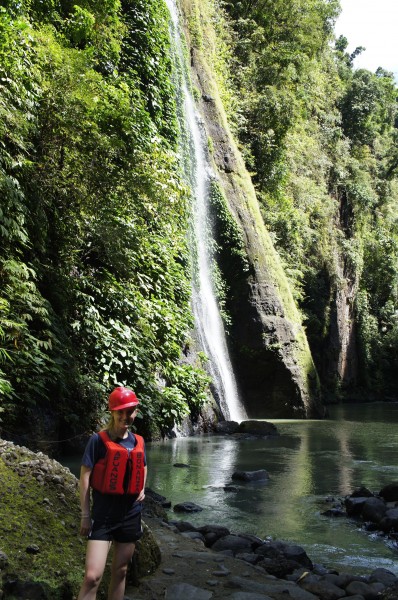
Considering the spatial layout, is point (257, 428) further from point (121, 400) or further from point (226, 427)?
point (121, 400)

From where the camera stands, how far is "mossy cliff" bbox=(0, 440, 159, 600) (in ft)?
10.8

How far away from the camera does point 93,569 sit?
3.04 m

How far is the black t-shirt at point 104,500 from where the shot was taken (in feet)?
10.3

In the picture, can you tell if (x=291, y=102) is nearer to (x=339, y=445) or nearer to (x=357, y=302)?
(x=357, y=302)

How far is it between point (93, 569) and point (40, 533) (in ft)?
2.58

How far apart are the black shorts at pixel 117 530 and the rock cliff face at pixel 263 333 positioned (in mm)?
15366

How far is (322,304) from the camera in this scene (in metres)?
27.8

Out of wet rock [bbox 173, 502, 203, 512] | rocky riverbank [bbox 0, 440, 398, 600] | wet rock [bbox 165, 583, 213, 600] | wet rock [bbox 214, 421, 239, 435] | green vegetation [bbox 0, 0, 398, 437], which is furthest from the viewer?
wet rock [bbox 214, 421, 239, 435]

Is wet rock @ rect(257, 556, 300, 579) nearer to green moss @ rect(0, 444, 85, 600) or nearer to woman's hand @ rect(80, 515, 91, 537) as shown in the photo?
green moss @ rect(0, 444, 85, 600)

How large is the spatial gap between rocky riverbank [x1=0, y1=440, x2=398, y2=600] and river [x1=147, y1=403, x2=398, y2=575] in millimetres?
592

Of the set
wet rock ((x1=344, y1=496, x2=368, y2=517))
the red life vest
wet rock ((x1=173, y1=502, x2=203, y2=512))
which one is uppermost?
the red life vest

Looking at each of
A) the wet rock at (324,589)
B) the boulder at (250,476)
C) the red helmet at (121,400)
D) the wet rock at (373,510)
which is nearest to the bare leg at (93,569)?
the red helmet at (121,400)

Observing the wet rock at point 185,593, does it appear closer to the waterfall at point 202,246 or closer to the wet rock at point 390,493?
the wet rock at point 390,493

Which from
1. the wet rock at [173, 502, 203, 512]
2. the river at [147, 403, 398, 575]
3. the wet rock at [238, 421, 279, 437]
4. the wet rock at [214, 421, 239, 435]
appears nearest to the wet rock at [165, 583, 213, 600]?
the river at [147, 403, 398, 575]
